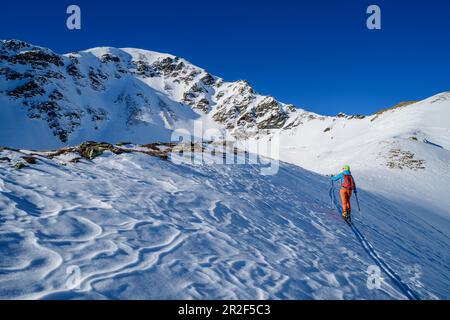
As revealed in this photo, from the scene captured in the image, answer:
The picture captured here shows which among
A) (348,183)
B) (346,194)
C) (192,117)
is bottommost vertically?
(346,194)

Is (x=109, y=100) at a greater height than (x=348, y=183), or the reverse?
(x=109, y=100)

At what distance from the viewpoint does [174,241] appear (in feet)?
21.9

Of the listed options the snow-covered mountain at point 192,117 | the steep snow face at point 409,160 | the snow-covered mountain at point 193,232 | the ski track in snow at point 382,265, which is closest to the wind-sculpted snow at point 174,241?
the snow-covered mountain at point 193,232

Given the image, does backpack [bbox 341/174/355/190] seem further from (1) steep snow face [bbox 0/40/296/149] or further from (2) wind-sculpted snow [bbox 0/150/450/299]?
(1) steep snow face [bbox 0/40/296/149]

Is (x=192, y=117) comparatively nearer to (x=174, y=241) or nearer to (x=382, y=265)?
(x=382, y=265)

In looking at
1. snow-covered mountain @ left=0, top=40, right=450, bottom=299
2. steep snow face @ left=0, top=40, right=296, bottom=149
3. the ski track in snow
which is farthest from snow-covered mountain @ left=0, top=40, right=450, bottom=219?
the ski track in snow

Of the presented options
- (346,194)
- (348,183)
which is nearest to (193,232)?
(346,194)

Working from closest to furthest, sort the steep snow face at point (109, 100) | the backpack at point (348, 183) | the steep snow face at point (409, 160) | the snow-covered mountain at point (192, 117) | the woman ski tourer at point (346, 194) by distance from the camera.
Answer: the woman ski tourer at point (346, 194), the backpack at point (348, 183), the steep snow face at point (409, 160), the snow-covered mountain at point (192, 117), the steep snow face at point (109, 100)

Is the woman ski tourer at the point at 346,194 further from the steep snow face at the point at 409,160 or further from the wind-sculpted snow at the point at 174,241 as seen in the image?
the steep snow face at the point at 409,160

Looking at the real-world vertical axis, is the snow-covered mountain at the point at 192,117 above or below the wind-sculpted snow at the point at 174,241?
above

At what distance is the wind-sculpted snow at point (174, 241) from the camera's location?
504 centimetres
